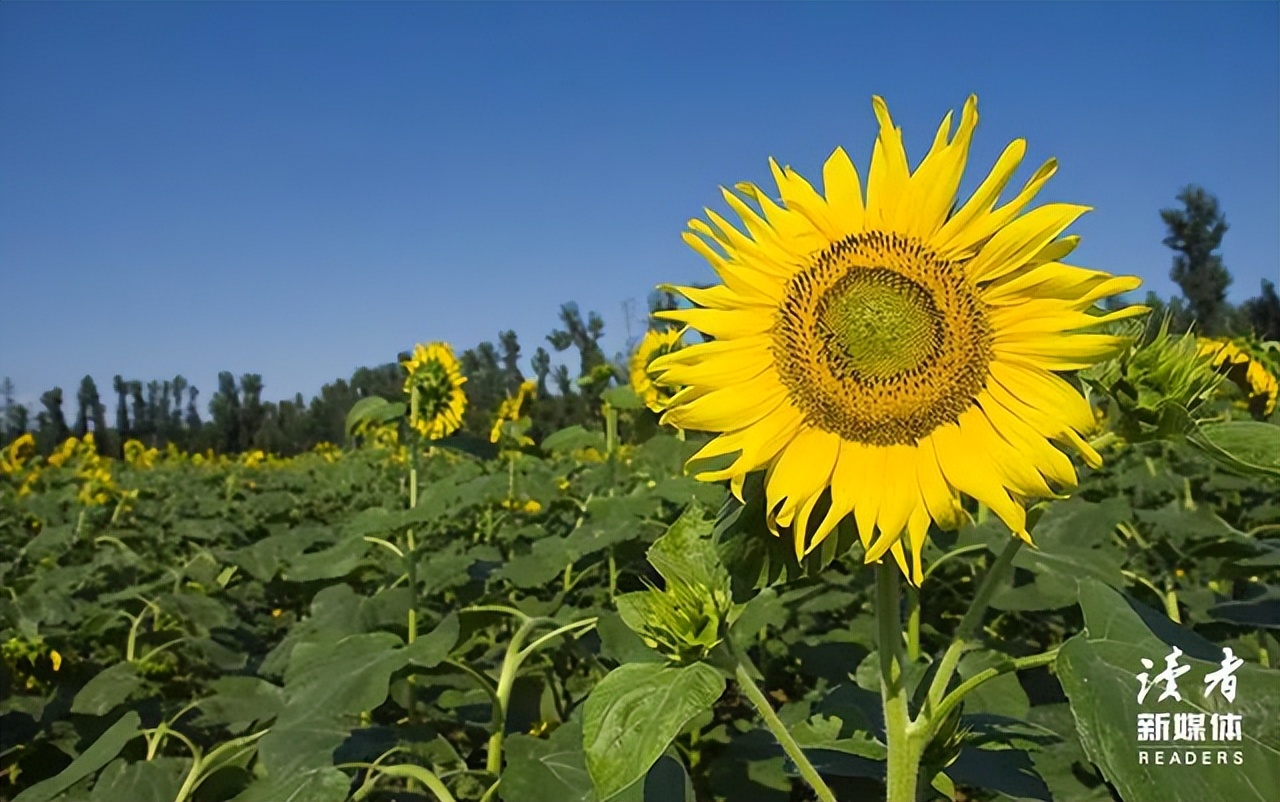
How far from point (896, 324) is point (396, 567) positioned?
220cm

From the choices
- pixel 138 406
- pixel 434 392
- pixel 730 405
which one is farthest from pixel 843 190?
pixel 138 406

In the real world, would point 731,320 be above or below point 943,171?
below

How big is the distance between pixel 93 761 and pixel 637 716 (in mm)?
1123

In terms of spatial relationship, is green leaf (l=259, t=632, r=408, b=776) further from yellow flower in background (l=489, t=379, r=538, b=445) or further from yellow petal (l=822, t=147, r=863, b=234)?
yellow flower in background (l=489, t=379, r=538, b=445)

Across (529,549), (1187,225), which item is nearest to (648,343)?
(529,549)

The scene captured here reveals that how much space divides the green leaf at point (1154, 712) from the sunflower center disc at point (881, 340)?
0.87 feet

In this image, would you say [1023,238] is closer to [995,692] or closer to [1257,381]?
[995,692]

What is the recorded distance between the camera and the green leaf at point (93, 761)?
1649 mm

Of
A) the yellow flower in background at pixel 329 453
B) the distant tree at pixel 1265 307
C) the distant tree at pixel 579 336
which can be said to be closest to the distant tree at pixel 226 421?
the yellow flower in background at pixel 329 453

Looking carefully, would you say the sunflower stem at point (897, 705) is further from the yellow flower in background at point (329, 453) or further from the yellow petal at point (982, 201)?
the yellow flower in background at point (329, 453)

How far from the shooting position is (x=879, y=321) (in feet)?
3.49

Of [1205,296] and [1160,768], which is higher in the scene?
[1205,296]

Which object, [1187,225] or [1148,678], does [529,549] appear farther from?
[1187,225]

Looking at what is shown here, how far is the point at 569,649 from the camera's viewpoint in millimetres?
2438
